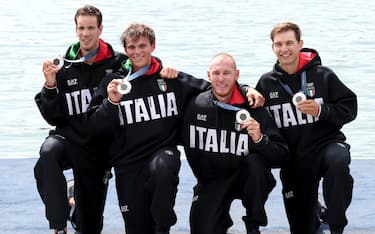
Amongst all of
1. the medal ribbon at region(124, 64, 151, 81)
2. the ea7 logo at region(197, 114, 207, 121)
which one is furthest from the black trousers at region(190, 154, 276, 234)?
the medal ribbon at region(124, 64, 151, 81)

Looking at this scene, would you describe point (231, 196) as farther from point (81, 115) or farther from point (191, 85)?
point (81, 115)

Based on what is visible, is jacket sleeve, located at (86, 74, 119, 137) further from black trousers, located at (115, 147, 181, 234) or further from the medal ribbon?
black trousers, located at (115, 147, 181, 234)

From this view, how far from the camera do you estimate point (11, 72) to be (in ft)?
42.9

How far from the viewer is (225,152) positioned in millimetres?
6340

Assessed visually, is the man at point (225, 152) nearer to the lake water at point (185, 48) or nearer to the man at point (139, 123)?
the man at point (139, 123)

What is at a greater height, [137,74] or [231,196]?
[137,74]

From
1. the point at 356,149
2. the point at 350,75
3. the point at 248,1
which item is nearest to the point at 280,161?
the point at 356,149

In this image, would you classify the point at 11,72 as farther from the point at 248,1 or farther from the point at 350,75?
the point at 248,1

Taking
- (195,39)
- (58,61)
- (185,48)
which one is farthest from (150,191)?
(195,39)

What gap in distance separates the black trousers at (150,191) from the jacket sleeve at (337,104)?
93 cm

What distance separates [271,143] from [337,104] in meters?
0.52

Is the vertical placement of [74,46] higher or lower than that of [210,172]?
higher

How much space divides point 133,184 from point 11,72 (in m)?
7.01

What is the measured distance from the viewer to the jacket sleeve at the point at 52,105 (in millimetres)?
6407
